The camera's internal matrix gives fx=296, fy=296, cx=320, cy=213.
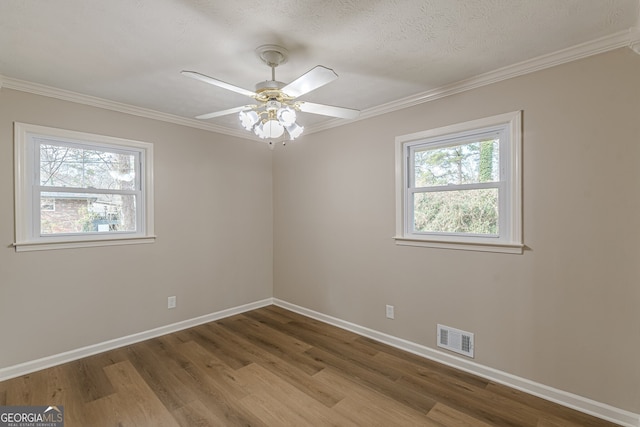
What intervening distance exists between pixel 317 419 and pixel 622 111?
109 inches

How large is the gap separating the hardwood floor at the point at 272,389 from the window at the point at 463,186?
43.4 inches

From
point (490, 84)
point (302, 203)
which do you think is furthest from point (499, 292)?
point (302, 203)

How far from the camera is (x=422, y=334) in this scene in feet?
9.16

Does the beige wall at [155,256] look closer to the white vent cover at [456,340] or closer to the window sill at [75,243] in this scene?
the window sill at [75,243]

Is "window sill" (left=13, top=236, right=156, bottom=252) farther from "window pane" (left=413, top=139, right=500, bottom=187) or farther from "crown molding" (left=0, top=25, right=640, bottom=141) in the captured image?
"window pane" (left=413, top=139, right=500, bottom=187)

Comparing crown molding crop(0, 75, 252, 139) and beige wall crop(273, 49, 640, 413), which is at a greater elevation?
crown molding crop(0, 75, 252, 139)

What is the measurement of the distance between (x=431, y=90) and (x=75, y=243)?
3.54 m

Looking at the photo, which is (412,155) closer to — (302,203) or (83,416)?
(302,203)

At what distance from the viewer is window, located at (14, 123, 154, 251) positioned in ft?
8.25

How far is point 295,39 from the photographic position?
1874 millimetres

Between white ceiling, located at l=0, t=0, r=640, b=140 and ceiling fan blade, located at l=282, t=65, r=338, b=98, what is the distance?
1.20 ft

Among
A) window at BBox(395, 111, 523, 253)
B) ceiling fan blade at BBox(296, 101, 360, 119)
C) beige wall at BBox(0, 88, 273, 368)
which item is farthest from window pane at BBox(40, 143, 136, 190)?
window at BBox(395, 111, 523, 253)

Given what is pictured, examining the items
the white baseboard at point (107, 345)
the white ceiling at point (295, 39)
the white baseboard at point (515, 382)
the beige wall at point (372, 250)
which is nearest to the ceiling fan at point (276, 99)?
the white ceiling at point (295, 39)

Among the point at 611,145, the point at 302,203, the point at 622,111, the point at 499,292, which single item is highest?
the point at 622,111
